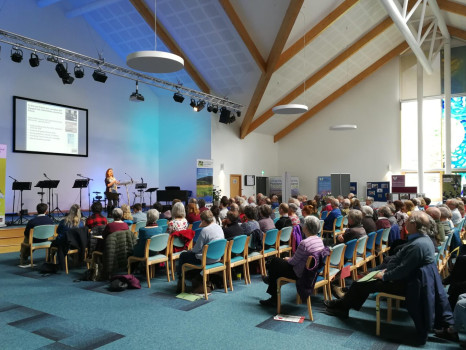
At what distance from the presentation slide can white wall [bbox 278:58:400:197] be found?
1000cm

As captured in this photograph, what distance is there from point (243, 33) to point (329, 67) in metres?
4.72

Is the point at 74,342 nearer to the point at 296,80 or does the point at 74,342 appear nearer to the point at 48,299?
the point at 48,299

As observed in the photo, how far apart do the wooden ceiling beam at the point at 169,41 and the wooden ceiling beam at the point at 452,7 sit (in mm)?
8461

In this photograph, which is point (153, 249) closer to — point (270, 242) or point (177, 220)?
point (177, 220)

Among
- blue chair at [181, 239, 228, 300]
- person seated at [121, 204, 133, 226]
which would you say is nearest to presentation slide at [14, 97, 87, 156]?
person seated at [121, 204, 133, 226]

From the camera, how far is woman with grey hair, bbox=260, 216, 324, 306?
12.4ft

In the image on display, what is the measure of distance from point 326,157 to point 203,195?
22.7ft

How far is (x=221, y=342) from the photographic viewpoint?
3.23 m

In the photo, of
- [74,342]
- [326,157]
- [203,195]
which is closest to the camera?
[74,342]

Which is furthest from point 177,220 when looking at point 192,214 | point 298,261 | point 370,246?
point 370,246

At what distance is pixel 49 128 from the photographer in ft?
38.9

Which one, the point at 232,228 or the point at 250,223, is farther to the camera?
the point at 250,223

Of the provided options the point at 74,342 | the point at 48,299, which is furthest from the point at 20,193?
the point at 74,342

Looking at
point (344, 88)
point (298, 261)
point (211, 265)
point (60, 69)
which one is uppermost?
point (344, 88)
